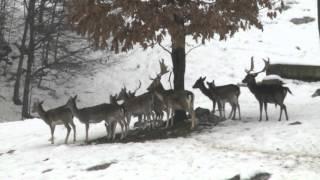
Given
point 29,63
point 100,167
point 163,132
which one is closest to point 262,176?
point 100,167

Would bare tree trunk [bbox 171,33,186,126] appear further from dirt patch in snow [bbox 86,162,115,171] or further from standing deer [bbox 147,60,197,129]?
dirt patch in snow [bbox 86,162,115,171]

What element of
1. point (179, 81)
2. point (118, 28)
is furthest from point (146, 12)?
point (179, 81)

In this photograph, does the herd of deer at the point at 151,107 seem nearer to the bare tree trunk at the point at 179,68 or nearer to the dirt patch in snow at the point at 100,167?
the bare tree trunk at the point at 179,68

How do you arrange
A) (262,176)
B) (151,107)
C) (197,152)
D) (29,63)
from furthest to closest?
(29,63), (151,107), (197,152), (262,176)

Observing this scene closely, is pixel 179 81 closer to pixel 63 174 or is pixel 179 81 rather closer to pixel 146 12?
pixel 146 12

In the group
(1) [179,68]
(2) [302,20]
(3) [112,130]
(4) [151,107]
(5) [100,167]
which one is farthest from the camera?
(2) [302,20]

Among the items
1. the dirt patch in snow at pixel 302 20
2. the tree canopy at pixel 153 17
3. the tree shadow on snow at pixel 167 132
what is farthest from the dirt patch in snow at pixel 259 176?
the dirt patch in snow at pixel 302 20

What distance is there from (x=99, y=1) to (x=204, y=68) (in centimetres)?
1490

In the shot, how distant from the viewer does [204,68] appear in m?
27.6

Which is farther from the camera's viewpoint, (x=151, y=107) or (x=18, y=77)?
(x=18, y=77)

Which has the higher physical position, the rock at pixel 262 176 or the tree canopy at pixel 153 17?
the tree canopy at pixel 153 17

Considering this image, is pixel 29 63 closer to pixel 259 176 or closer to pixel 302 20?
pixel 302 20

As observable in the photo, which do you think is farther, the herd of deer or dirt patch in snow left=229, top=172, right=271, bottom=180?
the herd of deer

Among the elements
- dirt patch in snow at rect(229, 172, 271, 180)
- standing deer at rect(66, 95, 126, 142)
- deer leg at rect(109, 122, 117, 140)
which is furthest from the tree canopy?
dirt patch in snow at rect(229, 172, 271, 180)
